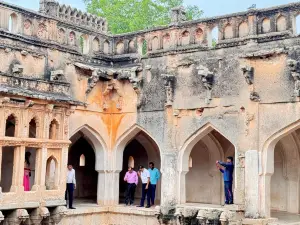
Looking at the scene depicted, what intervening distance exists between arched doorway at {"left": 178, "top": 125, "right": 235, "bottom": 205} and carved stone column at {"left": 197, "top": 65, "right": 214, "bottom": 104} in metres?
2.11

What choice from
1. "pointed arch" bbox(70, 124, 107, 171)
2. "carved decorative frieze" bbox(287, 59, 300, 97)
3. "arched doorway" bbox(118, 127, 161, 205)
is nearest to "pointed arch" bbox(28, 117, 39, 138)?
"pointed arch" bbox(70, 124, 107, 171)

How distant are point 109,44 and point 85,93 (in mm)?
1964

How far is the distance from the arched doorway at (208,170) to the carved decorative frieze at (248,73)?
2.94 metres

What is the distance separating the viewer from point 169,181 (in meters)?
13.2

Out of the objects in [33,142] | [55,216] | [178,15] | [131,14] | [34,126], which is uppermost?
[131,14]

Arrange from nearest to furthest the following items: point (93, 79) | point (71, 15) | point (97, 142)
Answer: point (93, 79)
point (71, 15)
point (97, 142)

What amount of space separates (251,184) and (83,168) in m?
7.07

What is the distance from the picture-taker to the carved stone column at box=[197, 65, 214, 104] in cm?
1244

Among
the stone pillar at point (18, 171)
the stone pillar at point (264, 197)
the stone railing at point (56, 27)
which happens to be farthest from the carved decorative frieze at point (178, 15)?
the stone pillar at point (18, 171)

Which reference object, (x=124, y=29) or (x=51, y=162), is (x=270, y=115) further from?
(x=124, y=29)

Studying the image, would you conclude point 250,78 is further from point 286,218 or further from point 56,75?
point 56,75

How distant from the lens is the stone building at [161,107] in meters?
11.5

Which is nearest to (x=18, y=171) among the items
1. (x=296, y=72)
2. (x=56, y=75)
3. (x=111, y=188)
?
(x=56, y=75)

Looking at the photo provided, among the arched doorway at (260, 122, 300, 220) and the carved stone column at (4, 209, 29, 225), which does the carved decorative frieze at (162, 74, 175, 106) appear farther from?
the carved stone column at (4, 209, 29, 225)
